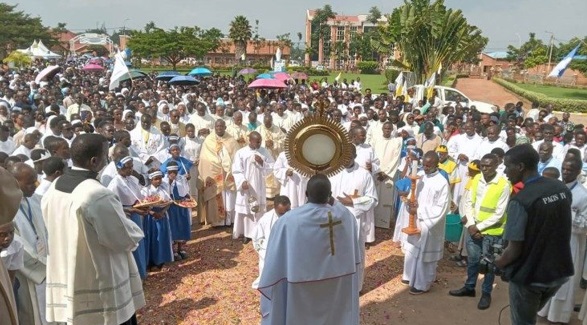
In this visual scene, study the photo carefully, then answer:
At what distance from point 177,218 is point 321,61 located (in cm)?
8768

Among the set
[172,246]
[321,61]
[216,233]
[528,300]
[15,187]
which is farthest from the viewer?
[321,61]

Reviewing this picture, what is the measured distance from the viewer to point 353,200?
262 inches

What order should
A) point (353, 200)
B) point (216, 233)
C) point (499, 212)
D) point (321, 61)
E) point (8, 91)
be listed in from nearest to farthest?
1. point (499, 212)
2. point (353, 200)
3. point (216, 233)
4. point (8, 91)
5. point (321, 61)

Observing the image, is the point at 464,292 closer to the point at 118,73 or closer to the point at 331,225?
the point at 331,225

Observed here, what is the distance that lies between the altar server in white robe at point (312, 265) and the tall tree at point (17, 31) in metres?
61.9

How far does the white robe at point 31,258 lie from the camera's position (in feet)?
13.1

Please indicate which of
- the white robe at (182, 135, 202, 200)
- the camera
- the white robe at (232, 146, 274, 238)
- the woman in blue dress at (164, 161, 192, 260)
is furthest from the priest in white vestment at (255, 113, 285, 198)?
the camera

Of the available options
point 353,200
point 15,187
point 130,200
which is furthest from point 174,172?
point 15,187

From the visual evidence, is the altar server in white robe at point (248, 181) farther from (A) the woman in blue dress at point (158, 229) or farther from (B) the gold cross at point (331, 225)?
(B) the gold cross at point (331, 225)

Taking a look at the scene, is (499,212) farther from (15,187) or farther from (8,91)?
(8,91)

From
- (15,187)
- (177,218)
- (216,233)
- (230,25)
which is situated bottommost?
(216,233)

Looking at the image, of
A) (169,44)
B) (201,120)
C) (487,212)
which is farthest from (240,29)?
(487,212)

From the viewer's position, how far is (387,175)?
374 inches

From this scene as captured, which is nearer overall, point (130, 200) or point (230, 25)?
point (130, 200)
